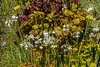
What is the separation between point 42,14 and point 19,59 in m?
0.98

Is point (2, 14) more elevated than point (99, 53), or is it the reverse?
point (2, 14)

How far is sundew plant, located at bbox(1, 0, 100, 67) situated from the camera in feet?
7.41

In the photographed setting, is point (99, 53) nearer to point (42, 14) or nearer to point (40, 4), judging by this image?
point (42, 14)

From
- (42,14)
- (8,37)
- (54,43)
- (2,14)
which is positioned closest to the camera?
(54,43)

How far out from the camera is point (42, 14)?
2.72 m

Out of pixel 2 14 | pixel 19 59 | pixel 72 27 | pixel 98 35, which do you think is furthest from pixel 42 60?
pixel 2 14

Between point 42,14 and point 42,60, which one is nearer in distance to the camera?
point 42,60

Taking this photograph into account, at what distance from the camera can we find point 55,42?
2387 mm

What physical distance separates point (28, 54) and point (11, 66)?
1.25 ft

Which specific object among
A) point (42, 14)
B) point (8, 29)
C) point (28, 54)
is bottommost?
point (28, 54)

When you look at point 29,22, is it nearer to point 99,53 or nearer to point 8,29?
point 8,29

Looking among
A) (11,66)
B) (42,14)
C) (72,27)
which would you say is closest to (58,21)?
(42,14)

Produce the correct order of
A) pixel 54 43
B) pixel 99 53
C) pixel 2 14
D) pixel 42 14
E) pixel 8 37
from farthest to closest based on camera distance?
pixel 2 14
pixel 8 37
pixel 42 14
pixel 54 43
pixel 99 53

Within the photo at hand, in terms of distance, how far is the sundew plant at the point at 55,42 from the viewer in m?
2.26
